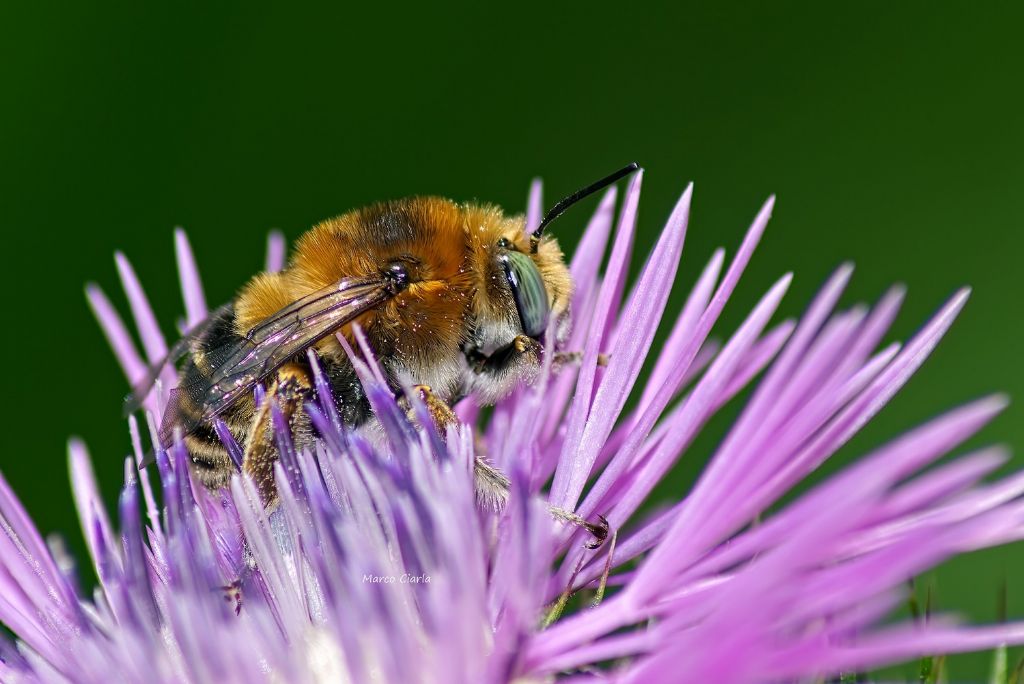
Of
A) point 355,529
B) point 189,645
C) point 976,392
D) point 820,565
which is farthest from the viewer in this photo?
point 976,392

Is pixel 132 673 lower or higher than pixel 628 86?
lower

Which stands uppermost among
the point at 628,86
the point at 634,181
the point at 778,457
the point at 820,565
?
the point at 628,86

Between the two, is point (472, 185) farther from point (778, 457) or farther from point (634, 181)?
point (778, 457)

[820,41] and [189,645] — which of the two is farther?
[820,41]

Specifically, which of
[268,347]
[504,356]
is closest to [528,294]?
[504,356]

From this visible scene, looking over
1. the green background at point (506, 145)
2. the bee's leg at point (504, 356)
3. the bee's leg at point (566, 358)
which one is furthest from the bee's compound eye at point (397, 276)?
the green background at point (506, 145)

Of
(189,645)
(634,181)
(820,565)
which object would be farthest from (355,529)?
(634,181)

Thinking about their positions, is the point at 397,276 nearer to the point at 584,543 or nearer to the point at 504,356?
the point at 504,356
